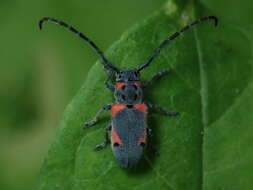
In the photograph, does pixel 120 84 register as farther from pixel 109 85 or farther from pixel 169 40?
pixel 169 40

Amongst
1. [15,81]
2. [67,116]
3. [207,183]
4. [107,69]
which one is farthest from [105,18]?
[207,183]

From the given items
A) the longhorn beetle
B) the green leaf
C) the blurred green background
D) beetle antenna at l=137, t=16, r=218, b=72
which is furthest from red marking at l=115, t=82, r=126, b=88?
the blurred green background

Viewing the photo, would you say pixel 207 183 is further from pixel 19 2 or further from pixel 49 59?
pixel 19 2

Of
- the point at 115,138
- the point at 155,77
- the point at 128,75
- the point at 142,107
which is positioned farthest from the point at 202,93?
the point at 115,138

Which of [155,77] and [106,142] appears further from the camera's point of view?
[155,77]

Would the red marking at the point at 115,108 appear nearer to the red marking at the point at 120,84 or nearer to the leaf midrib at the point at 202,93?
the red marking at the point at 120,84

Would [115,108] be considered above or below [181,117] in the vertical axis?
above
